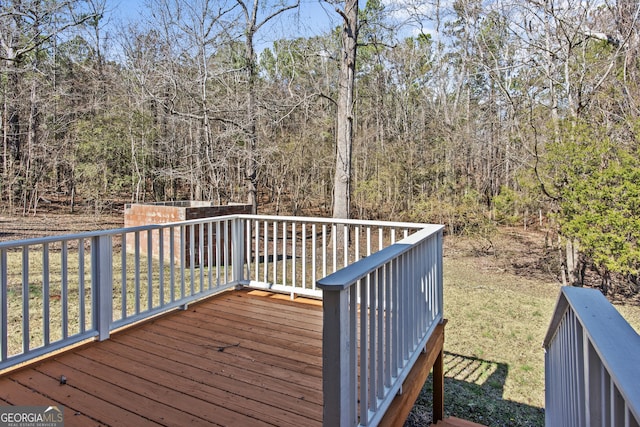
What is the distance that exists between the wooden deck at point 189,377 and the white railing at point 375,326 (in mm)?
411

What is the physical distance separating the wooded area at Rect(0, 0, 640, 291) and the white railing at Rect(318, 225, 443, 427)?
4.97 meters

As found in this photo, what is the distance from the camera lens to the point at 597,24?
285 inches

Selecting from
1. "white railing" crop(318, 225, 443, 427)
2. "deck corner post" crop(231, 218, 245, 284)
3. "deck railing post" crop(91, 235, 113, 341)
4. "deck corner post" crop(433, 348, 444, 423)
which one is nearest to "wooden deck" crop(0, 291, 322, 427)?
"deck railing post" crop(91, 235, 113, 341)

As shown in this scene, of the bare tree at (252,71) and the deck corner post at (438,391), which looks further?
the bare tree at (252,71)

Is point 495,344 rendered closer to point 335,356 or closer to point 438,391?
point 438,391

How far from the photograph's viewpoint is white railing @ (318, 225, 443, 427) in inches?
62.0

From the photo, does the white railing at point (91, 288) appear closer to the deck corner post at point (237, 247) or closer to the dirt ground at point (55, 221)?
the deck corner post at point (237, 247)

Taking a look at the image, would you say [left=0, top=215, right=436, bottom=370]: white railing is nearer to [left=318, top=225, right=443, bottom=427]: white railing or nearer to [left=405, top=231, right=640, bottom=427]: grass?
[left=318, top=225, right=443, bottom=427]: white railing

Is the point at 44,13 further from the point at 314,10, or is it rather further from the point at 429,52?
the point at 429,52

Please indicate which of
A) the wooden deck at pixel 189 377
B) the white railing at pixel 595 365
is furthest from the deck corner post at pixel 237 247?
the white railing at pixel 595 365

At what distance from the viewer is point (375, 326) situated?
2027 millimetres

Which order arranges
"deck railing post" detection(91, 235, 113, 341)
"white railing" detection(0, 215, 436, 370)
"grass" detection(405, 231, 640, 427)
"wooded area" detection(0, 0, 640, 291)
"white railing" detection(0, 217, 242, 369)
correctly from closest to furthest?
"white railing" detection(0, 217, 242, 369)
"white railing" detection(0, 215, 436, 370)
"deck railing post" detection(91, 235, 113, 341)
"grass" detection(405, 231, 640, 427)
"wooded area" detection(0, 0, 640, 291)

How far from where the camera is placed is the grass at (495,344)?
165 inches

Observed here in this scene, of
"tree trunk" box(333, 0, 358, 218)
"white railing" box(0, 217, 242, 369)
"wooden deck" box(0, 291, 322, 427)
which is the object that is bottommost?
"wooden deck" box(0, 291, 322, 427)
